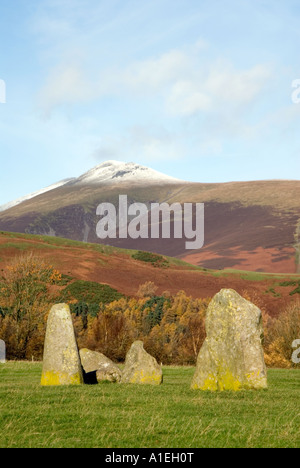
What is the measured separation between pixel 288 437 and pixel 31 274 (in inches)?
1169

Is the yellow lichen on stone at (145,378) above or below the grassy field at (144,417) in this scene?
below

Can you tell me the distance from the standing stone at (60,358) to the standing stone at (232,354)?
3556mm

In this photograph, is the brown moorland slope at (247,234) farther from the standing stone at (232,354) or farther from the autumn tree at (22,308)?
the standing stone at (232,354)

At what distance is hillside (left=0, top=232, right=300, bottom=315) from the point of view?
5897cm

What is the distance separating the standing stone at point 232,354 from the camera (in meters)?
14.6

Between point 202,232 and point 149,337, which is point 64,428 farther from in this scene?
point 202,232

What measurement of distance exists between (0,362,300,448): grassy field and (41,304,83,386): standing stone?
2.26ft

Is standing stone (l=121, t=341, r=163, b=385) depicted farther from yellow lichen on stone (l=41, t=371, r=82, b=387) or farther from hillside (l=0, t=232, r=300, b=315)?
hillside (l=0, t=232, r=300, b=315)

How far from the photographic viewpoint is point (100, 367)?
17375 millimetres

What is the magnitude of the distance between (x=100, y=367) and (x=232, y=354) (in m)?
5.02

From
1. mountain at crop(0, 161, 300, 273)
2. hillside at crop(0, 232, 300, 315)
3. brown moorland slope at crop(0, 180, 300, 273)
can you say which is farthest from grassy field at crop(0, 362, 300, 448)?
mountain at crop(0, 161, 300, 273)

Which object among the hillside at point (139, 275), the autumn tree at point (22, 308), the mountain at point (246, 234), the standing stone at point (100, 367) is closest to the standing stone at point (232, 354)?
the standing stone at point (100, 367)
